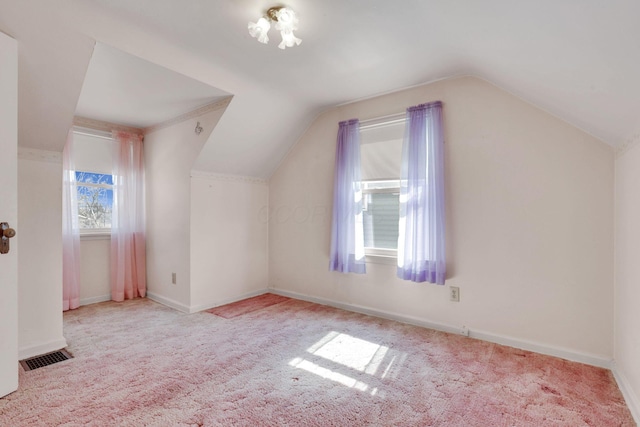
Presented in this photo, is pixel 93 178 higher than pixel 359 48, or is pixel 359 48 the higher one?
pixel 359 48

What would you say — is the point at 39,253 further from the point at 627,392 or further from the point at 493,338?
the point at 627,392

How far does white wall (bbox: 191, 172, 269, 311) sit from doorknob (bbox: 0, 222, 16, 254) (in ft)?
5.50

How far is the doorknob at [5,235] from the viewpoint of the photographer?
63.8 inches

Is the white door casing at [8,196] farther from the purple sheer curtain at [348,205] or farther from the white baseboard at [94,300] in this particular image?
the purple sheer curtain at [348,205]

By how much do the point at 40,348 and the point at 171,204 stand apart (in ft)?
5.69

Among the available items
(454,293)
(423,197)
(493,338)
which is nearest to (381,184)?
(423,197)

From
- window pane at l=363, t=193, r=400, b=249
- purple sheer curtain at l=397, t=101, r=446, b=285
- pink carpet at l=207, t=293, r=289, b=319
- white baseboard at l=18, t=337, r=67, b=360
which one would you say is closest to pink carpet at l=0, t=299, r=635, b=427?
white baseboard at l=18, t=337, r=67, b=360

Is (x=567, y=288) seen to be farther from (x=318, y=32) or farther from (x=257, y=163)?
(x=257, y=163)

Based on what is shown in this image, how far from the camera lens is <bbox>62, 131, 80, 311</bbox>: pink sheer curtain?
3.24 metres

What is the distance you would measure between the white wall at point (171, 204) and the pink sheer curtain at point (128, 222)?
9cm

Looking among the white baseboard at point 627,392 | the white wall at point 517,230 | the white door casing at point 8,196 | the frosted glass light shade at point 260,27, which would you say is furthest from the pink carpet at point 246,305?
the white baseboard at point 627,392

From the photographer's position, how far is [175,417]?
1582 mm

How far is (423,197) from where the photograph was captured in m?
2.71

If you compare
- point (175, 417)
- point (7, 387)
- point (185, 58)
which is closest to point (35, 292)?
point (7, 387)
